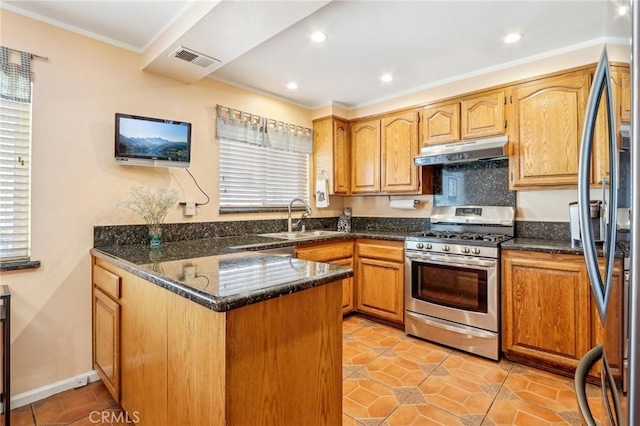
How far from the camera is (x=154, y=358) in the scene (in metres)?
1.44

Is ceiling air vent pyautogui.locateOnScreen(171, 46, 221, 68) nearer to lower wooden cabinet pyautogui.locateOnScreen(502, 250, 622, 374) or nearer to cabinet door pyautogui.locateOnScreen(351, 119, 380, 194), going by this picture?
cabinet door pyautogui.locateOnScreen(351, 119, 380, 194)

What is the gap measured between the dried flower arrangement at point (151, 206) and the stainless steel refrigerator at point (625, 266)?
8.18 ft

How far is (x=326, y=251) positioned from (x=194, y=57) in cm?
199

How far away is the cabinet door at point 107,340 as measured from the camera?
1.81 meters

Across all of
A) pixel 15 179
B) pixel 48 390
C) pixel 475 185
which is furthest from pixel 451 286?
pixel 15 179

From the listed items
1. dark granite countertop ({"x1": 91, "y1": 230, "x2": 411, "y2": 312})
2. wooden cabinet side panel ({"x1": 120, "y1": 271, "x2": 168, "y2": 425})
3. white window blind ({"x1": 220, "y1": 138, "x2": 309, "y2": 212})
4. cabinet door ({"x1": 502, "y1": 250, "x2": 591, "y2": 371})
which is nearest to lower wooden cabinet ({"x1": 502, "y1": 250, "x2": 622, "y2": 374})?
cabinet door ({"x1": 502, "y1": 250, "x2": 591, "y2": 371})

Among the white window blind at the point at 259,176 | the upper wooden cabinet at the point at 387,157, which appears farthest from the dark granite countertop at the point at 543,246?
the white window blind at the point at 259,176

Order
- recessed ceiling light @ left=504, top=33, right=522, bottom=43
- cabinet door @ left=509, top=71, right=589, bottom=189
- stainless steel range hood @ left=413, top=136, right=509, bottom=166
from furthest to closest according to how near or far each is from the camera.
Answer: stainless steel range hood @ left=413, top=136, right=509, bottom=166 → cabinet door @ left=509, top=71, right=589, bottom=189 → recessed ceiling light @ left=504, top=33, right=522, bottom=43

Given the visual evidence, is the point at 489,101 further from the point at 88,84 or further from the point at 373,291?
the point at 88,84

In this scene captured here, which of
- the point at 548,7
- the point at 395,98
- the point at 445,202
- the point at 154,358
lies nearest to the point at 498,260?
the point at 445,202

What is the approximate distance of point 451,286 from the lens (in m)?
2.79

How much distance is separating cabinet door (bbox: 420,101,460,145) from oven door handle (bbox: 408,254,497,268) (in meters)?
1.15

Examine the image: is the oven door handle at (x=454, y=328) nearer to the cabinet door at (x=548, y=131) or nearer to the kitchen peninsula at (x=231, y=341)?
the cabinet door at (x=548, y=131)

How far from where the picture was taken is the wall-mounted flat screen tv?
232 centimetres
